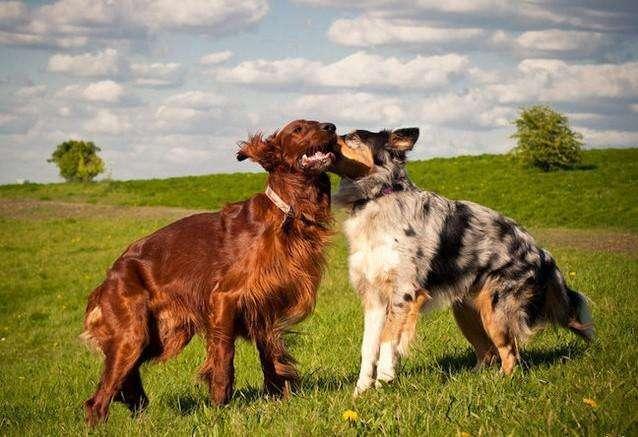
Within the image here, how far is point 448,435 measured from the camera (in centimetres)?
413

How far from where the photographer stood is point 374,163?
6.43 meters

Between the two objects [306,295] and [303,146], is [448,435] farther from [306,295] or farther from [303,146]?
[303,146]

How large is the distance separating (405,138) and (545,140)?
91.8 ft

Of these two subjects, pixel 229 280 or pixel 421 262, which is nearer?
pixel 229 280

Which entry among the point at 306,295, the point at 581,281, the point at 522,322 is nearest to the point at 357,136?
the point at 306,295

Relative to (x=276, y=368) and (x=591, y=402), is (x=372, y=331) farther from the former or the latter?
(x=591, y=402)

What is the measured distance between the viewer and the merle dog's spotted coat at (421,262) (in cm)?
633

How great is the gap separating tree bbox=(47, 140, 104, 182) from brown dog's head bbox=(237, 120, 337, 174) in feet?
200

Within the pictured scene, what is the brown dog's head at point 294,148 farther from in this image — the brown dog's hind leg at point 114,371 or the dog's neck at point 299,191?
the brown dog's hind leg at point 114,371

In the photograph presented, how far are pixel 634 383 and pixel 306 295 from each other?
2317 millimetres

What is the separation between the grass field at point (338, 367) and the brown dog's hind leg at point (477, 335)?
0.25 m

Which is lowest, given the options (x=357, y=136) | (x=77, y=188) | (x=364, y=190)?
(x=77, y=188)

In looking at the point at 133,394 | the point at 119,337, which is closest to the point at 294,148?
the point at 119,337

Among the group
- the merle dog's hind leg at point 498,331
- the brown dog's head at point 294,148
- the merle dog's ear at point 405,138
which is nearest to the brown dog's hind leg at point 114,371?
the brown dog's head at point 294,148
